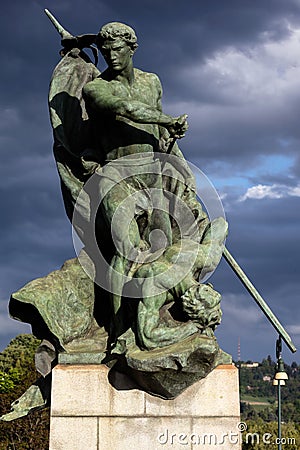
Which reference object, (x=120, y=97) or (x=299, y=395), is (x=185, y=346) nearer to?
(x=120, y=97)

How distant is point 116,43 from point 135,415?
424 cm

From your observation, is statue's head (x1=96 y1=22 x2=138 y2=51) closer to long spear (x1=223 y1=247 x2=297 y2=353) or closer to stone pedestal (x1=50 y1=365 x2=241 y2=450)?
long spear (x1=223 y1=247 x2=297 y2=353)

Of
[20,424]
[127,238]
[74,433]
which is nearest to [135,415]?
[74,433]

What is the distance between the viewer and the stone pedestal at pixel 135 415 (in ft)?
28.1

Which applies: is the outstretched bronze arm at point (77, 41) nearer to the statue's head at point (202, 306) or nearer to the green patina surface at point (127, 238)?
the green patina surface at point (127, 238)

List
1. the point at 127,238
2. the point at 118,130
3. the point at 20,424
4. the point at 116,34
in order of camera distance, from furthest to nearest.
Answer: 1. the point at 20,424
2. the point at 118,130
3. the point at 116,34
4. the point at 127,238

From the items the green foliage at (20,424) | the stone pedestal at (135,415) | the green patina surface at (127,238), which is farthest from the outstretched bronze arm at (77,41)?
the green foliage at (20,424)

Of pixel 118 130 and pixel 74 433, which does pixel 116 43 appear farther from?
pixel 74 433

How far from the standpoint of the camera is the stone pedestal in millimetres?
8570

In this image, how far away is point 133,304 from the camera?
8.86m

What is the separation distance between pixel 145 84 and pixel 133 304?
2.89 meters

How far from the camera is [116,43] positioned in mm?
9391

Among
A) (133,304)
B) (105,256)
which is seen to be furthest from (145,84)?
(133,304)

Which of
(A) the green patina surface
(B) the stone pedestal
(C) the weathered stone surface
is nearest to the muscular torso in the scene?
(A) the green patina surface
